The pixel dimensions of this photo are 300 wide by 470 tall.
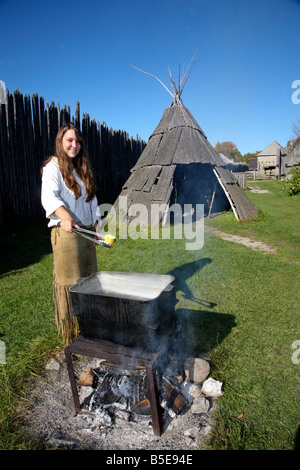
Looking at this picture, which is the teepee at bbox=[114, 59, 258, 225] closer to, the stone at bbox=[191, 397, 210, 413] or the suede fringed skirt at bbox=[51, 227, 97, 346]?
the suede fringed skirt at bbox=[51, 227, 97, 346]

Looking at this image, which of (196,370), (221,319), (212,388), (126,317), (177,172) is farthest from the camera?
(177,172)

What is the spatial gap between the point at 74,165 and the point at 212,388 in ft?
7.02

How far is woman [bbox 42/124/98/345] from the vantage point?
7.73 feet

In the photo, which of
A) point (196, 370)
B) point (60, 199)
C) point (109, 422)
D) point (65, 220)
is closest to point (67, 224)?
point (65, 220)

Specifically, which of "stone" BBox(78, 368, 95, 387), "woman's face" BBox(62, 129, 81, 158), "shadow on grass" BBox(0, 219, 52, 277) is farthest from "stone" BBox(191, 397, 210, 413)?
"shadow on grass" BBox(0, 219, 52, 277)

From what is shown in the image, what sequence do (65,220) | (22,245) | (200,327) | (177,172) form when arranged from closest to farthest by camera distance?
(65,220) → (200,327) → (22,245) → (177,172)

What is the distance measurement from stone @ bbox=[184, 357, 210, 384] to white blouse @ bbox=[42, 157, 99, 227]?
58.1 inches

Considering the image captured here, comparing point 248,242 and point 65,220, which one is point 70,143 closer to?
point 65,220

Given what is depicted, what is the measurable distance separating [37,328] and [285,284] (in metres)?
3.44

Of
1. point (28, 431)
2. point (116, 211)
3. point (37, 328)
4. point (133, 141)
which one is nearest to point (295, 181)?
point (133, 141)

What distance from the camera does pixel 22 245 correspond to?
6211 millimetres

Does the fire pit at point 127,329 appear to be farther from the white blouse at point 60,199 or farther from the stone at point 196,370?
the white blouse at point 60,199

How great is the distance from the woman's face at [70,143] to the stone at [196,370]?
1972 millimetres

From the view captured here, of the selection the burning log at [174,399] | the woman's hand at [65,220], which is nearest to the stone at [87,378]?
the burning log at [174,399]
